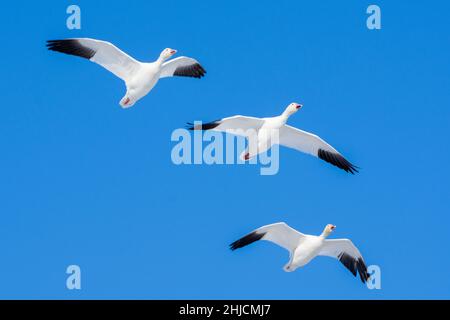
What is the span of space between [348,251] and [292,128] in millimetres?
3073

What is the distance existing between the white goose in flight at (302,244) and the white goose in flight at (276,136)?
1.86 metres

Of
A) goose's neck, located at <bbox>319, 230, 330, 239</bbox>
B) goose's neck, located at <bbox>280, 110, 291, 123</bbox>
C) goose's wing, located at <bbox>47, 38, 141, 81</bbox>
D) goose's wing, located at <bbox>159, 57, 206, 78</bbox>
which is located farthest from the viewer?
goose's wing, located at <bbox>159, 57, 206, 78</bbox>

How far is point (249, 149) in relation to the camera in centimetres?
2325

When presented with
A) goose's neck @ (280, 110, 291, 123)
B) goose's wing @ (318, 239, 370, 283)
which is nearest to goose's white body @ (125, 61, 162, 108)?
goose's neck @ (280, 110, 291, 123)

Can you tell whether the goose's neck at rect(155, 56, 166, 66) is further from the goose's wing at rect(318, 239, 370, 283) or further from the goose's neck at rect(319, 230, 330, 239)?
the goose's wing at rect(318, 239, 370, 283)

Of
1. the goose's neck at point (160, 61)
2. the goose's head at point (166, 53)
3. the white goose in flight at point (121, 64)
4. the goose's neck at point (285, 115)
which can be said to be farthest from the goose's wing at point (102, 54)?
the goose's neck at point (285, 115)

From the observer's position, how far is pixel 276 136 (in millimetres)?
23656

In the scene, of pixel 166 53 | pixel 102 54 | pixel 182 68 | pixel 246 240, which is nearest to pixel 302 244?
pixel 246 240

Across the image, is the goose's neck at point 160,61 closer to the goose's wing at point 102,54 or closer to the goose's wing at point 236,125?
the goose's wing at point 102,54

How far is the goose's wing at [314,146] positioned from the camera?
23953 millimetres

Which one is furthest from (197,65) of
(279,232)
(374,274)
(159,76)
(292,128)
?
(374,274)

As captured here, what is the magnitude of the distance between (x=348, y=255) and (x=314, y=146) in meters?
2.72

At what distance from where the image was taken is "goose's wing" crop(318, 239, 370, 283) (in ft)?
76.1
